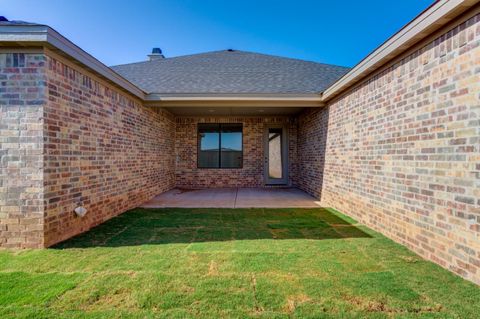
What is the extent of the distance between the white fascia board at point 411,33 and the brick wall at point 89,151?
4.75m

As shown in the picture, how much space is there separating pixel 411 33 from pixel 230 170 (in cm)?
744

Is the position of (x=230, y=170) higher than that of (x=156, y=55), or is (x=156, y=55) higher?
(x=156, y=55)

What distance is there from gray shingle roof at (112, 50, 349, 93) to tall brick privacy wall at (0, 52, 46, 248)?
3.87 metres

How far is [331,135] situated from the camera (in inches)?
248

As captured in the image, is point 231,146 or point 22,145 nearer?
point 22,145

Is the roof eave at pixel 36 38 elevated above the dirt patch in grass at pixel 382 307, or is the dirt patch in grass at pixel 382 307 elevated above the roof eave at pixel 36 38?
the roof eave at pixel 36 38

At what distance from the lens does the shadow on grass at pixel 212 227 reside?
12.3 feet

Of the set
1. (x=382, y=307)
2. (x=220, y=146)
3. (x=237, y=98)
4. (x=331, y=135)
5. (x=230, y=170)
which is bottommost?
(x=382, y=307)

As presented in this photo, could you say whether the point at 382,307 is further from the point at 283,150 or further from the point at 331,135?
the point at 283,150

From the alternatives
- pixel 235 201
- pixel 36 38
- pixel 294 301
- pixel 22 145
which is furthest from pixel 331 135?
pixel 22 145

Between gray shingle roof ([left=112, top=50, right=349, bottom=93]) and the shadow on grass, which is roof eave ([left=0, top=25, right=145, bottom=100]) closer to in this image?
the shadow on grass

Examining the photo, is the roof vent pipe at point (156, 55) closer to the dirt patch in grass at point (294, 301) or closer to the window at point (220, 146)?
the window at point (220, 146)

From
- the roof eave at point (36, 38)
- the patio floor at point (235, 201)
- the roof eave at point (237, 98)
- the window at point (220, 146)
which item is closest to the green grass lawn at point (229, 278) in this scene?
the patio floor at point (235, 201)

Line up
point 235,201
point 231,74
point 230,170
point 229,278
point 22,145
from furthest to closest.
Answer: point 230,170 < point 231,74 < point 235,201 < point 22,145 < point 229,278
